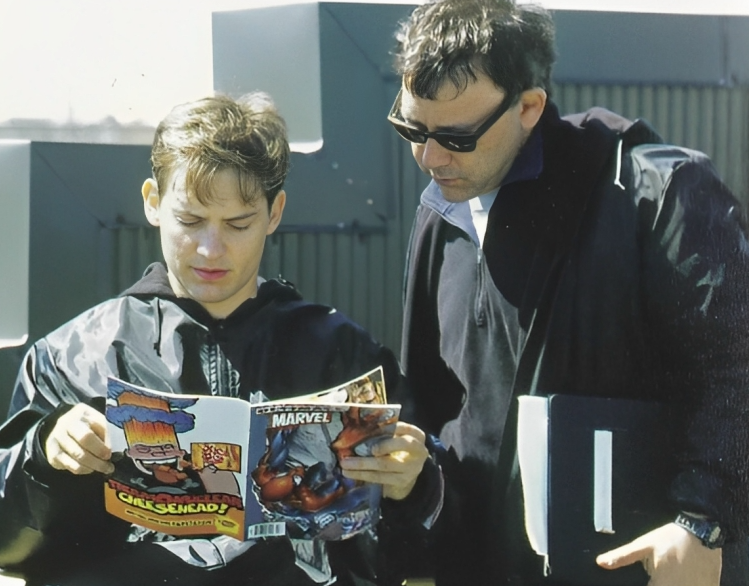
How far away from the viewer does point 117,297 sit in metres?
1.50

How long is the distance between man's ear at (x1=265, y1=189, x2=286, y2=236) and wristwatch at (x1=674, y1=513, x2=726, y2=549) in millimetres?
872

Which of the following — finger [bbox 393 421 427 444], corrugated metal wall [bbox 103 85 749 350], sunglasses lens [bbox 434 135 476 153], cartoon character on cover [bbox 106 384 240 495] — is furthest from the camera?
corrugated metal wall [bbox 103 85 749 350]

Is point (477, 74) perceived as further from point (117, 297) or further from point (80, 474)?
point (80, 474)

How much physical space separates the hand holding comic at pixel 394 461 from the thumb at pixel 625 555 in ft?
1.24

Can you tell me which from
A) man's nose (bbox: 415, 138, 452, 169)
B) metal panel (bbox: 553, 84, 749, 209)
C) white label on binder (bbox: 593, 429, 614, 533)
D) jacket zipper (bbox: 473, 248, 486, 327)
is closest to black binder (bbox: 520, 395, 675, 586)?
white label on binder (bbox: 593, 429, 614, 533)

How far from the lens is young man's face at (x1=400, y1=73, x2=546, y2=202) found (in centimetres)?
146

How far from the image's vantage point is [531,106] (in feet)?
5.03

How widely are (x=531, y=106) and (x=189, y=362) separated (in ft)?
2.54

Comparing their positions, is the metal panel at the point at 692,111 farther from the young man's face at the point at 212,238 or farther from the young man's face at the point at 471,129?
the young man's face at the point at 212,238

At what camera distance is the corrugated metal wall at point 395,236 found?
64.5 inches

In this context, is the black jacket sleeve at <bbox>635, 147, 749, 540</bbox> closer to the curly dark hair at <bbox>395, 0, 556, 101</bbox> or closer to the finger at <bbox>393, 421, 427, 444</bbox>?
the curly dark hair at <bbox>395, 0, 556, 101</bbox>

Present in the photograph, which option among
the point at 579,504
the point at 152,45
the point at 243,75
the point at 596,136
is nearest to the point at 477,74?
the point at 596,136

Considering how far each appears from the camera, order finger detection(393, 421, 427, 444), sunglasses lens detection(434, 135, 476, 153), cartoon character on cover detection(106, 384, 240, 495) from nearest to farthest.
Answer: cartoon character on cover detection(106, 384, 240, 495) → finger detection(393, 421, 427, 444) → sunglasses lens detection(434, 135, 476, 153)

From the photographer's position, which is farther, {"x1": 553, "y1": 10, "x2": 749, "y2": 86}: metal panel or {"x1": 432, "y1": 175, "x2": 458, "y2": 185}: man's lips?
{"x1": 553, "y1": 10, "x2": 749, "y2": 86}: metal panel
